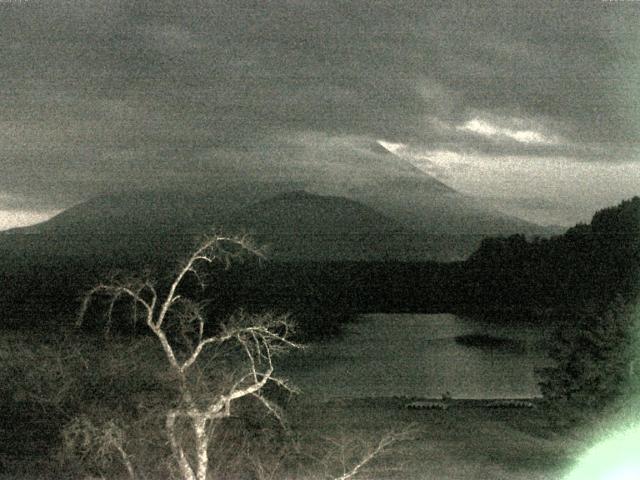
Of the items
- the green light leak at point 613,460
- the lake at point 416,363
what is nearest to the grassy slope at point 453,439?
the green light leak at point 613,460

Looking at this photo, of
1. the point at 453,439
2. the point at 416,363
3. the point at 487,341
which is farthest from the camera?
the point at 487,341

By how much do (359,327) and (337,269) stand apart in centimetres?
485

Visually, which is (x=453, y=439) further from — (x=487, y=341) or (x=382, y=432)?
(x=487, y=341)

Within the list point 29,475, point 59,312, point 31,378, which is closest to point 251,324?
point 29,475

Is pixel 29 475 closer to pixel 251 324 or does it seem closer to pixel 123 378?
pixel 123 378

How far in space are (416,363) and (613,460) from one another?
1463 cm

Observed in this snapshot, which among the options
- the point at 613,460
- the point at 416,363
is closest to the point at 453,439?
the point at 613,460

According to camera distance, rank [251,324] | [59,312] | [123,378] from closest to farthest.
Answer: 1. [251,324]
2. [123,378]
3. [59,312]

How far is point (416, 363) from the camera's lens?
2359 cm

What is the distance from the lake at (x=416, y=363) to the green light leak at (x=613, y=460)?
6499 millimetres

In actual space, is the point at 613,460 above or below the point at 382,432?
above

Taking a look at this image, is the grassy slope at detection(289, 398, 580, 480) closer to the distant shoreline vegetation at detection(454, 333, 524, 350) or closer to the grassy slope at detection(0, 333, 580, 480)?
the grassy slope at detection(0, 333, 580, 480)

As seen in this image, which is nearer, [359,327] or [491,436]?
[491,436]

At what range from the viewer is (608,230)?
93.6 ft
